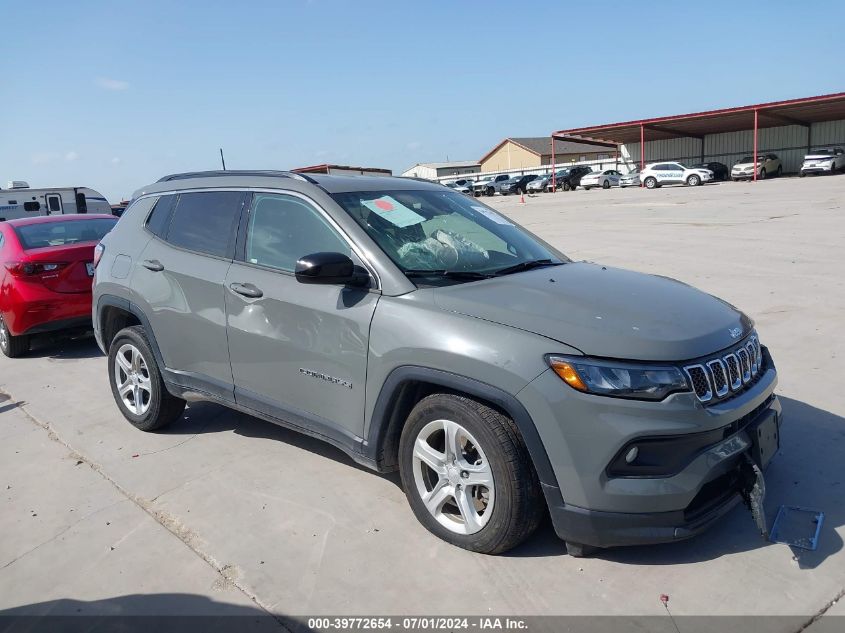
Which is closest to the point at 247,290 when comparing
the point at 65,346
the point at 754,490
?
the point at 754,490

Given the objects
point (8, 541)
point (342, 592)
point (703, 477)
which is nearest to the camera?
point (703, 477)

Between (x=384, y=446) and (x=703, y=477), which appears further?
(x=384, y=446)

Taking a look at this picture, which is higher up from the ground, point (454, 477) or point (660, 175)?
point (660, 175)

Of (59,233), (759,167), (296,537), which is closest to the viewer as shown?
(296,537)

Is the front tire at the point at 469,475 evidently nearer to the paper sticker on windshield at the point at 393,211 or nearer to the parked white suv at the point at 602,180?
the paper sticker on windshield at the point at 393,211

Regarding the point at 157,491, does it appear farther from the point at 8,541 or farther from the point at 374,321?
the point at 374,321

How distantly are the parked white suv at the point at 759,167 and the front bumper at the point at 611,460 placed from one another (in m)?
44.5

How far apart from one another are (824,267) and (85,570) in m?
9.67

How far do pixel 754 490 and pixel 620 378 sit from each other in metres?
0.81

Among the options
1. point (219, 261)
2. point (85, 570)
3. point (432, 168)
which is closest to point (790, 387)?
point (219, 261)

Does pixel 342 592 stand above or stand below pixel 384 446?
below

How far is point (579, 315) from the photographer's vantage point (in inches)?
119

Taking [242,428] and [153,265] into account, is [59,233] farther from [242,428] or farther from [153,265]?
[242,428]

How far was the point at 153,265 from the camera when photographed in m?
4.71
